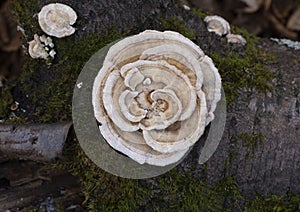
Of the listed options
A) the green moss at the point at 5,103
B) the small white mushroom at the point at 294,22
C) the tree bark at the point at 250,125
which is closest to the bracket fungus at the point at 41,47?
the tree bark at the point at 250,125

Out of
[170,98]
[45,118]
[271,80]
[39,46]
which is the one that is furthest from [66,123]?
[271,80]

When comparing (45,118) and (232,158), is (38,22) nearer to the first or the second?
(45,118)

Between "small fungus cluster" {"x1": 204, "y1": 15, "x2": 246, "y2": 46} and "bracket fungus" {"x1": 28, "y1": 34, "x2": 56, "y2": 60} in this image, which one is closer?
"bracket fungus" {"x1": 28, "y1": 34, "x2": 56, "y2": 60}

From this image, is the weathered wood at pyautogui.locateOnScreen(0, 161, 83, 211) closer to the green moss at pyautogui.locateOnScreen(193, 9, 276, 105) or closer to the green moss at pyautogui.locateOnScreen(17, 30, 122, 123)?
the green moss at pyautogui.locateOnScreen(17, 30, 122, 123)

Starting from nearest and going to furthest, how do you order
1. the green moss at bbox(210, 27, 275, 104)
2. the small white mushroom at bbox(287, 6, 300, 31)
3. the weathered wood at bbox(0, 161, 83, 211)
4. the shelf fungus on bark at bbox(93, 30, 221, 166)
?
the shelf fungus on bark at bbox(93, 30, 221, 166)
the green moss at bbox(210, 27, 275, 104)
the weathered wood at bbox(0, 161, 83, 211)
the small white mushroom at bbox(287, 6, 300, 31)

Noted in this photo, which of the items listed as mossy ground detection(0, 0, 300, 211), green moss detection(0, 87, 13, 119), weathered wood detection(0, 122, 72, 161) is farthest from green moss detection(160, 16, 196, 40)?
green moss detection(0, 87, 13, 119)

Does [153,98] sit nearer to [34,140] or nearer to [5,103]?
[34,140]
